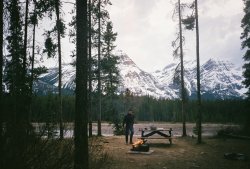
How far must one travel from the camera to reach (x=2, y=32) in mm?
10977

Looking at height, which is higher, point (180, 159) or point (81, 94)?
point (81, 94)

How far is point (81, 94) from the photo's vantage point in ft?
31.6

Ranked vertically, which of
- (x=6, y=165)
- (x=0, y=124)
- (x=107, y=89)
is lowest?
(x=6, y=165)

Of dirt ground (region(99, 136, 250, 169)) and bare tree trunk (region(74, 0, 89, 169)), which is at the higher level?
bare tree trunk (region(74, 0, 89, 169))

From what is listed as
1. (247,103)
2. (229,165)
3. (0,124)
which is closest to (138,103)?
(247,103)

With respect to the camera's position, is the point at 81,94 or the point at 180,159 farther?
the point at 180,159

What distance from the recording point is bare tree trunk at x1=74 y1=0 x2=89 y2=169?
30.2 ft

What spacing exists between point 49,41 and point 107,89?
42.3 ft

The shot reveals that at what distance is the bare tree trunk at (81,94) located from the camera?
9.21m

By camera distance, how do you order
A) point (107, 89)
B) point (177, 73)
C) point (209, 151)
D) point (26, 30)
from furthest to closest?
point (107, 89)
point (177, 73)
point (26, 30)
point (209, 151)

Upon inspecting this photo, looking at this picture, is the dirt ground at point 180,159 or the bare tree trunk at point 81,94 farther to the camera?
the dirt ground at point 180,159

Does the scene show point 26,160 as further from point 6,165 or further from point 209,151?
point 209,151

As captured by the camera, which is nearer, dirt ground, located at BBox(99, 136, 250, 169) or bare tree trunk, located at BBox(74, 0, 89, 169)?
bare tree trunk, located at BBox(74, 0, 89, 169)

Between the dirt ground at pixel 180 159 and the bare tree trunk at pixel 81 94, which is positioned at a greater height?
the bare tree trunk at pixel 81 94
